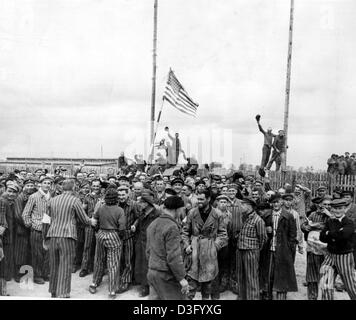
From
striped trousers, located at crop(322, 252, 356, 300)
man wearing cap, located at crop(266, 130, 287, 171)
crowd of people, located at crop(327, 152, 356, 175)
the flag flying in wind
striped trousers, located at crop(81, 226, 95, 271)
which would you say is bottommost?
striped trousers, located at crop(81, 226, 95, 271)

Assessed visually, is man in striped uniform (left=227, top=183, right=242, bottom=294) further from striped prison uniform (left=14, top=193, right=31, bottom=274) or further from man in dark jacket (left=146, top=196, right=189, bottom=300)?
striped prison uniform (left=14, top=193, right=31, bottom=274)

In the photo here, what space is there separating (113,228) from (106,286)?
53.4 inches

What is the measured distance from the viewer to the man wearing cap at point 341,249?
5.28 meters

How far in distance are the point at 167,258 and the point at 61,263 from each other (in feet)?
7.66

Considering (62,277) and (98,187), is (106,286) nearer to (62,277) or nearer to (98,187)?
(62,277)

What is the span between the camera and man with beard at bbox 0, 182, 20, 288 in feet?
22.2

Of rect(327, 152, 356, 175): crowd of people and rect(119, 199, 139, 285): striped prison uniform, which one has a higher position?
rect(327, 152, 356, 175): crowd of people

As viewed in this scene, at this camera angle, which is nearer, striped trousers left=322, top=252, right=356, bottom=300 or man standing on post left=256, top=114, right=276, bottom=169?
striped trousers left=322, top=252, right=356, bottom=300

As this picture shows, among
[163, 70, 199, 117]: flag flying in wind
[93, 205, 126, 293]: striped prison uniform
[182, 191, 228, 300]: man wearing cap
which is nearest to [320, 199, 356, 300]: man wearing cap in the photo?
[182, 191, 228, 300]: man wearing cap

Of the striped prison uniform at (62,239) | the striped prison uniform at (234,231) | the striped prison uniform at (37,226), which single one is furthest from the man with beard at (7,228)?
the striped prison uniform at (234,231)

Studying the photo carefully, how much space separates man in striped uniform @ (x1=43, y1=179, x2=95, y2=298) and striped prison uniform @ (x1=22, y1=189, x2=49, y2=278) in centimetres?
112

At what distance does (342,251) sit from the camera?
5309 mm

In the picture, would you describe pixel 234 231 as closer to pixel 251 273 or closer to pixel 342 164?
pixel 251 273

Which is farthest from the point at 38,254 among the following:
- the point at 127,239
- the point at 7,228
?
the point at 127,239
